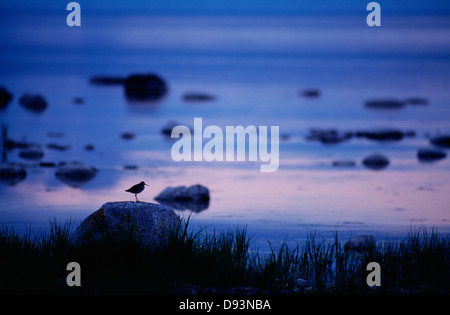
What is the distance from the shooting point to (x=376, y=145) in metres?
29.5

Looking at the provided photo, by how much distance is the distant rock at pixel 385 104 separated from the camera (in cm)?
4950

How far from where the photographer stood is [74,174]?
829 inches

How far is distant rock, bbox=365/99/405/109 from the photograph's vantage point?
49500 mm

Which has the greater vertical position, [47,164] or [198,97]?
[198,97]

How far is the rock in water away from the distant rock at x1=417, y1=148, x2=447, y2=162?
15.6m

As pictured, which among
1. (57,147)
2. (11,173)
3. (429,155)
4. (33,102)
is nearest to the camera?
(11,173)

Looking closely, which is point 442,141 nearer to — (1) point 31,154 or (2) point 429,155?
(2) point 429,155

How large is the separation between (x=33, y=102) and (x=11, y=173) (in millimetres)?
23247

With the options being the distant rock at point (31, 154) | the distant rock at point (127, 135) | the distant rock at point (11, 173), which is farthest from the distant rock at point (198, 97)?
the distant rock at point (11, 173)

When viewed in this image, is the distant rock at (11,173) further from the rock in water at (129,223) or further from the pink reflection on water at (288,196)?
the rock in water at (129,223)

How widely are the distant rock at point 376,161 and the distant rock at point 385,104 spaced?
24.2 m

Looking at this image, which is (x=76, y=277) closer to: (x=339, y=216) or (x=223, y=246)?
(x=223, y=246)

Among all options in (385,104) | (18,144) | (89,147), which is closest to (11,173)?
(18,144)
